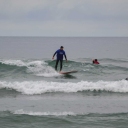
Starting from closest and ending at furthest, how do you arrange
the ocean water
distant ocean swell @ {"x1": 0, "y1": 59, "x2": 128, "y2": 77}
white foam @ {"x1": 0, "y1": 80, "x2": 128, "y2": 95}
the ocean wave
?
the ocean water < white foam @ {"x1": 0, "y1": 80, "x2": 128, "y2": 95} < the ocean wave < distant ocean swell @ {"x1": 0, "y1": 59, "x2": 128, "y2": 77}

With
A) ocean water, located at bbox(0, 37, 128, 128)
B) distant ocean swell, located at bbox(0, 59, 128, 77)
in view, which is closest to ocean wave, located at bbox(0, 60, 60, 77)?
distant ocean swell, located at bbox(0, 59, 128, 77)

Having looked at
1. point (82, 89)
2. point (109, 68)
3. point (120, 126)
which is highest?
point (109, 68)

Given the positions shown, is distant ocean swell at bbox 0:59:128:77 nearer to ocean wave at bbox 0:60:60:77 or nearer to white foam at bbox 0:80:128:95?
ocean wave at bbox 0:60:60:77

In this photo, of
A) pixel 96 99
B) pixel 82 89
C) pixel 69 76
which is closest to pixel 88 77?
pixel 69 76

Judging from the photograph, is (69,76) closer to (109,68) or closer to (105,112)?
(109,68)

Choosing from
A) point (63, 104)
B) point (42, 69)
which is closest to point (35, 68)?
point (42, 69)

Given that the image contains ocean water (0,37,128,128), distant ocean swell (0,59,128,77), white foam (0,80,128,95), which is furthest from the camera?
distant ocean swell (0,59,128,77)

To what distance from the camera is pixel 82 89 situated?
1686 cm

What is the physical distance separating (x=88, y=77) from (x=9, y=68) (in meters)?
7.13

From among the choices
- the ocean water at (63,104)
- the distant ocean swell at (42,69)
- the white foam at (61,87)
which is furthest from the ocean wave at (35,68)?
the white foam at (61,87)

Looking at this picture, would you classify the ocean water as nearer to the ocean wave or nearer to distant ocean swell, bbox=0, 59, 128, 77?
the ocean wave

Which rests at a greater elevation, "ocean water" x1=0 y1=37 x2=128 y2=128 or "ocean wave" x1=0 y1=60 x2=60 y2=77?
"ocean wave" x1=0 y1=60 x2=60 y2=77

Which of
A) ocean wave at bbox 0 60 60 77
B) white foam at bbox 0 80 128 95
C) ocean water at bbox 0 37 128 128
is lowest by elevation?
ocean water at bbox 0 37 128 128

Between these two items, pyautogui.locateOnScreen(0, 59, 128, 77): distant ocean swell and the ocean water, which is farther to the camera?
pyautogui.locateOnScreen(0, 59, 128, 77): distant ocean swell
